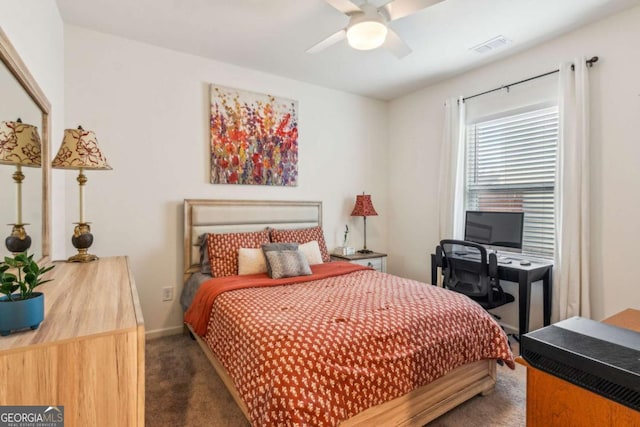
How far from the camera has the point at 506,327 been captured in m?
3.17

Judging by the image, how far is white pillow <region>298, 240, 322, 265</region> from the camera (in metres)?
3.18

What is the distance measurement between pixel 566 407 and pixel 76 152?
8.27 ft

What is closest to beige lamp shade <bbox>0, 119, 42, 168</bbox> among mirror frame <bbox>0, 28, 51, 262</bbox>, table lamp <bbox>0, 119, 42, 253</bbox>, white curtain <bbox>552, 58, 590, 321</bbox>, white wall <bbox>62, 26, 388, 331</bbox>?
table lamp <bbox>0, 119, 42, 253</bbox>

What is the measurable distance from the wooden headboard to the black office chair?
4.91 ft

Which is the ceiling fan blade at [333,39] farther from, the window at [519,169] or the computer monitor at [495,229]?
the computer monitor at [495,229]

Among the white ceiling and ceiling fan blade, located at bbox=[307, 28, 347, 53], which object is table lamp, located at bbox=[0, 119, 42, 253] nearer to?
the white ceiling

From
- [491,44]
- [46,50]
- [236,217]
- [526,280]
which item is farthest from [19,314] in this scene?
[491,44]

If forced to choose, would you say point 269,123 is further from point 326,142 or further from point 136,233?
point 136,233

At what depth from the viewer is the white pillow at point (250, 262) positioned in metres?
2.79

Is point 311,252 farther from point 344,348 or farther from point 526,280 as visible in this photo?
point 526,280

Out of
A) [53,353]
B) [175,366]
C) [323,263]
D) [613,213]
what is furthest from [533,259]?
[53,353]

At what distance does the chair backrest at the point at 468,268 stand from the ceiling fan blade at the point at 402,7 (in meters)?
1.74

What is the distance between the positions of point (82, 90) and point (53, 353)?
2566 millimetres

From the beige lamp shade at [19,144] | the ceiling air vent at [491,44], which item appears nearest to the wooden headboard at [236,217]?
the beige lamp shade at [19,144]
